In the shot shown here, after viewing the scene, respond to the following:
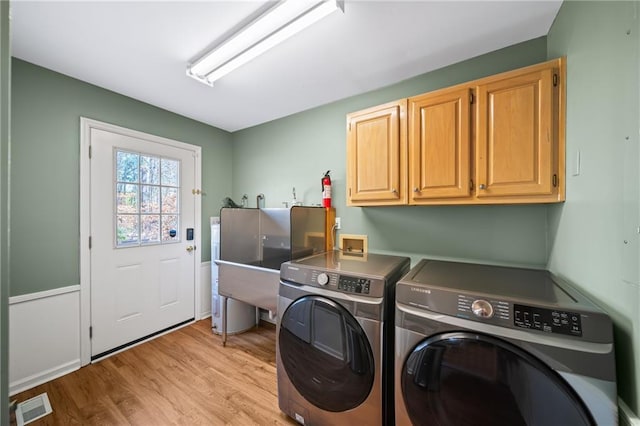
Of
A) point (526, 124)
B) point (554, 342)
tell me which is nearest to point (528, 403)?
point (554, 342)

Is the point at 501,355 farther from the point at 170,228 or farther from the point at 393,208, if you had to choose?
the point at 170,228

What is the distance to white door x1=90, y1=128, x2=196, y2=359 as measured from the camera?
2174 mm

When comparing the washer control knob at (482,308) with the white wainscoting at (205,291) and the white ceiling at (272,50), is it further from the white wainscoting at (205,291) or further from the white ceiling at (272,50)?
the white wainscoting at (205,291)

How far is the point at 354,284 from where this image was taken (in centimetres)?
129

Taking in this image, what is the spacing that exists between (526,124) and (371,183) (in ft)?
3.02

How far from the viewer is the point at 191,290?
2.87 m

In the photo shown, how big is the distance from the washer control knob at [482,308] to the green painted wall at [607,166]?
0.38 metres

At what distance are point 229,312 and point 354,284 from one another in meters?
1.91

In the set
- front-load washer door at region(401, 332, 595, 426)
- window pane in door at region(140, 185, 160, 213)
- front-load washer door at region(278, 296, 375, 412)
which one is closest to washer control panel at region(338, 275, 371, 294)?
front-load washer door at region(278, 296, 375, 412)

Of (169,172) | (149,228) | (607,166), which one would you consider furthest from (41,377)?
(607,166)

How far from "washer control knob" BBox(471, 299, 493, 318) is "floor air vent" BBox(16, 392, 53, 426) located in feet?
8.75

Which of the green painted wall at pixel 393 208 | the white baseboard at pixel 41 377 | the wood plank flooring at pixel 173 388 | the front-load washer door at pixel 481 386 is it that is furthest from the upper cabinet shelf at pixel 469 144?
the white baseboard at pixel 41 377

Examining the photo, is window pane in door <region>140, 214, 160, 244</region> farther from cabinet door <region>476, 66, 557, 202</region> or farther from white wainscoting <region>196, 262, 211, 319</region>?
cabinet door <region>476, 66, 557, 202</region>

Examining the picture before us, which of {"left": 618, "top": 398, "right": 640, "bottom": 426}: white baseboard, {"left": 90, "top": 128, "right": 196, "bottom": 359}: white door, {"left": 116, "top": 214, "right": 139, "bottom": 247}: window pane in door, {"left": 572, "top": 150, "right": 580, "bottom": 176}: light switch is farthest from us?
{"left": 116, "top": 214, "right": 139, "bottom": 247}: window pane in door
